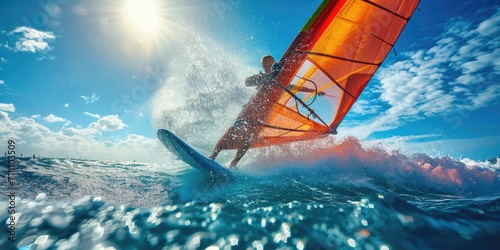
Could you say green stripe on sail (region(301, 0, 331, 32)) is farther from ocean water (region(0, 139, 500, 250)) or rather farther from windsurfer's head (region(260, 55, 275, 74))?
ocean water (region(0, 139, 500, 250))

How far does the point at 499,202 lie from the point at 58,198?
6063 millimetres

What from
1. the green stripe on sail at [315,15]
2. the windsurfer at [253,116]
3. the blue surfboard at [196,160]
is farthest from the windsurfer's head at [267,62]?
the blue surfboard at [196,160]

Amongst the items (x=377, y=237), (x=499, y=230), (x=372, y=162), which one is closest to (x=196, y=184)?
(x=377, y=237)

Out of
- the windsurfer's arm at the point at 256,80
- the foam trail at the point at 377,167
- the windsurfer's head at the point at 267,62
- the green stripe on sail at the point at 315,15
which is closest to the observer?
the green stripe on sail at the point at 315,15

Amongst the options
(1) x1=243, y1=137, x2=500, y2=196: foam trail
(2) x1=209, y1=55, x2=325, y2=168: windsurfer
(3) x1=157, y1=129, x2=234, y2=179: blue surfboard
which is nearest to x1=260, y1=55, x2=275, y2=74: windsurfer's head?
(2) x1=209, y1=55, x2=325, y2=168: windsurfer

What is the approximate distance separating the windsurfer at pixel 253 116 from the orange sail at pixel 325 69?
0.03 metres

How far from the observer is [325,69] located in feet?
19.8

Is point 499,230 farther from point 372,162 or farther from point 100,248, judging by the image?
point 372,162

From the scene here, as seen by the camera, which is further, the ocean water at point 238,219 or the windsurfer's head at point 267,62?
the windsurfer's head at point 267,62

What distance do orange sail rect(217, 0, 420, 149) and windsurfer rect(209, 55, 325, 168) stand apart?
0.03 m

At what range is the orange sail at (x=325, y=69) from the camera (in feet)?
17.0

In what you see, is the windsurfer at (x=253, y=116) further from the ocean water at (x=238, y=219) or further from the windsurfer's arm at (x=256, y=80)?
the ocean water at (x=238, y=219)

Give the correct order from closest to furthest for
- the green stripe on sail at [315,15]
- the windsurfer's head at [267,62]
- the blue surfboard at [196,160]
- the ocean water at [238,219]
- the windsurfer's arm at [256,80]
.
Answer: the ocean water at [238,219] < the blue surfboard at [196,160] < the green stripe on sail at [315,15] < the windsurfer's arm at [256,80] < the windsurfer's head at [267,62]

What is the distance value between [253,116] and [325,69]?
2.46m
